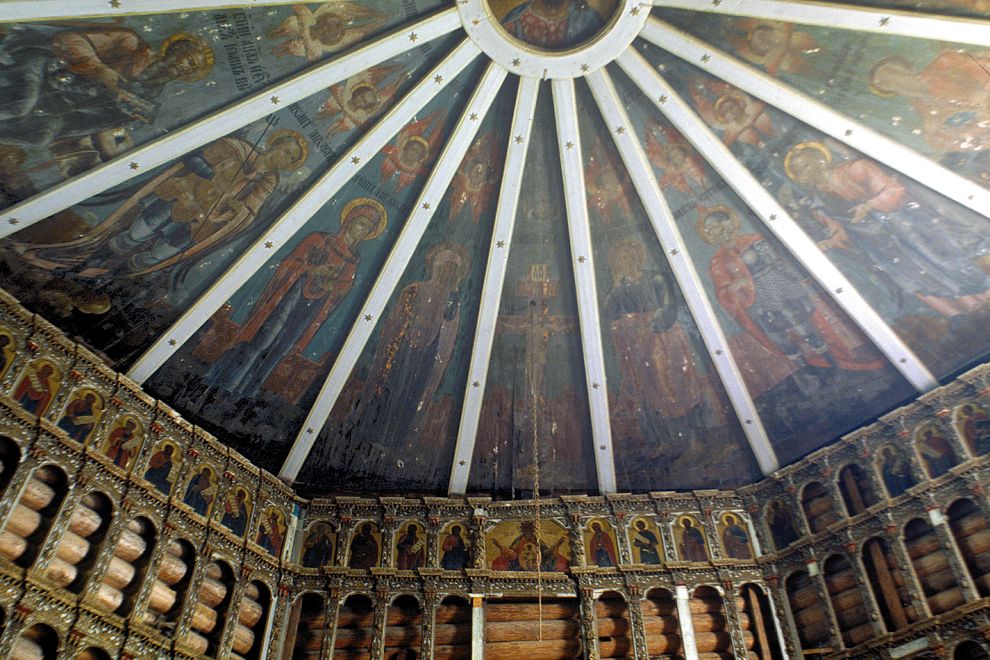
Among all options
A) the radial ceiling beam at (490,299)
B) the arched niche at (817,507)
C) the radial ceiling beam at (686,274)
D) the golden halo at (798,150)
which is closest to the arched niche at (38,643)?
the radial ceiling beam at (490,299)

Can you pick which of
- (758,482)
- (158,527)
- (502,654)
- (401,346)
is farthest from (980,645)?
(158,527)

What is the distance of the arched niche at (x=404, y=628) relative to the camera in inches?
509

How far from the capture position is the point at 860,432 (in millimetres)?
13117

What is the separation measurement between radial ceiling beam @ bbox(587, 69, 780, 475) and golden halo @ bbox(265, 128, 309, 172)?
519cm

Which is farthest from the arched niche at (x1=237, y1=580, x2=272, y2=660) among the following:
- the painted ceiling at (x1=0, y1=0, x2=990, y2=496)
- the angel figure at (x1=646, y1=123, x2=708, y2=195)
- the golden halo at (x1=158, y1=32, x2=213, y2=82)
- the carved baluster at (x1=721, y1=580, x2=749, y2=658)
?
the angel figure at (x1=646, y1=123, x2=708, y2=195)

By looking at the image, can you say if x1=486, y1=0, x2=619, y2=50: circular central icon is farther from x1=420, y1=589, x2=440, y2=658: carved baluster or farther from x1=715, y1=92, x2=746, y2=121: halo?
x1=420, y1=589, x2=440, y2=658: carved baluster

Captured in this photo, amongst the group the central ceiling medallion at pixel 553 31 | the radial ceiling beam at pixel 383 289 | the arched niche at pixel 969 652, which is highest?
the central ceiling medallion at pixel 553 31

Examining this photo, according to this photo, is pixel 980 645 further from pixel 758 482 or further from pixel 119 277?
pixel 119 277

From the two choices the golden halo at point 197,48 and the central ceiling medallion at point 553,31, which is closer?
the golden halo at point 197,48

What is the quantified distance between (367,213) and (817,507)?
953 centimetres

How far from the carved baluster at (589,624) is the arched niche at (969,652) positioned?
520 centimetres

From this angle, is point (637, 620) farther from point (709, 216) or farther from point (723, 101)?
point (723, 101)

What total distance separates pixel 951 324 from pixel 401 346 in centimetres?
960

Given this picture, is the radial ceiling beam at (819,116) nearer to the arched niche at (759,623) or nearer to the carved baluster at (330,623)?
the arched niche at (759,623)
